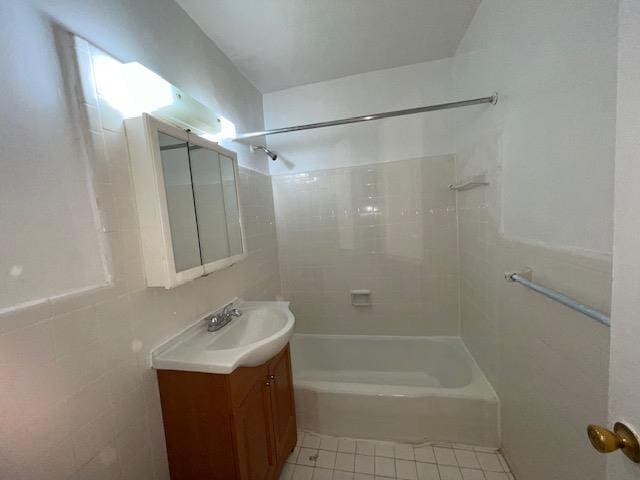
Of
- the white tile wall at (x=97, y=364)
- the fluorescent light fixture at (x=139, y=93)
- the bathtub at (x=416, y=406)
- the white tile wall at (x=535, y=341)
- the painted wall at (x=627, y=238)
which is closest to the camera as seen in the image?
the painted wall at (x=627, y=238)

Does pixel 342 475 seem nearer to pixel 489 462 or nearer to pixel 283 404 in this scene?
pixel 283 404

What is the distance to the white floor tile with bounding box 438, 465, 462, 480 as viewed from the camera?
132cm

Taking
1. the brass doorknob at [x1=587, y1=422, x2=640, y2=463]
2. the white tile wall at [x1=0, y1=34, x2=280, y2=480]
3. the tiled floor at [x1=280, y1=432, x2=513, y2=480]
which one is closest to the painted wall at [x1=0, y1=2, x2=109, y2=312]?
the white tile wall at [x1=0, y1=34, x2=280, y2=480]

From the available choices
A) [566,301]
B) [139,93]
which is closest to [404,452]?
[566,301]

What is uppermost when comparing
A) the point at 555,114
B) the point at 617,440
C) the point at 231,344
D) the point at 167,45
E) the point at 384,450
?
the point at 167,45

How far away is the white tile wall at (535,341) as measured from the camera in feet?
2.57

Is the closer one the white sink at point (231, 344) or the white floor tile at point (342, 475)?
the white sink at point (231, 344)

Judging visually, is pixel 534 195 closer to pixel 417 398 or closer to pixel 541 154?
pixel 541 154

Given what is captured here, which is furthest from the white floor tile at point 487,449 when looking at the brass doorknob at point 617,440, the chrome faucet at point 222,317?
the chrome faucet at point 222,317

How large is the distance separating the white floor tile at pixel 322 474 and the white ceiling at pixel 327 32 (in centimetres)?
257

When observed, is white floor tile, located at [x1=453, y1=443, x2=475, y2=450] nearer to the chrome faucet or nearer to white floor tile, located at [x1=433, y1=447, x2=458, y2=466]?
white floor tile, located at [x1=433, y1=447, x2=458, y2=466]

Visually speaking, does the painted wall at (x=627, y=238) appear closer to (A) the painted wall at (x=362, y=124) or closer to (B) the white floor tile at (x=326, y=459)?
(B) the white floor tile at (x=326, y=459)

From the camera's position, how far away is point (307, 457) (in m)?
1.49

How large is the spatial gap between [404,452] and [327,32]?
2608 millimetres
